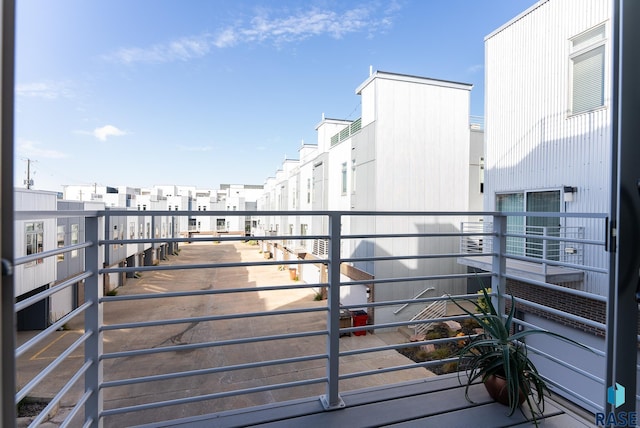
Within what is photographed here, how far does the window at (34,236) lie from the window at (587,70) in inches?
522

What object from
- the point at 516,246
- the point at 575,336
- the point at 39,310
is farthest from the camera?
the point at 39,310

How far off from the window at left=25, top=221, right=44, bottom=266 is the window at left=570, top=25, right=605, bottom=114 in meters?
13.3

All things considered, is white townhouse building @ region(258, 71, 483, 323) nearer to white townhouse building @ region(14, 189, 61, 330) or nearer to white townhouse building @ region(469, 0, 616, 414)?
white townhouse building @ region(469, 0, 616, 414)

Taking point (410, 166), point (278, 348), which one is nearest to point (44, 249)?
point (278, 348)

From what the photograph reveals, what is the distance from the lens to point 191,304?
14.3m

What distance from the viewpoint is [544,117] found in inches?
274

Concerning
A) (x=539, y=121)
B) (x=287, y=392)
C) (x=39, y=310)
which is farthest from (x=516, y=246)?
(x=39, y=310)

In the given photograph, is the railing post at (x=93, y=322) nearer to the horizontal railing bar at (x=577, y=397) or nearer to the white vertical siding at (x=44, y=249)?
the horizontal railing bar at (x=577, y=397)

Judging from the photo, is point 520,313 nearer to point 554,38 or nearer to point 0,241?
point 554,38

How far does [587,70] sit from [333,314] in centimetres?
702

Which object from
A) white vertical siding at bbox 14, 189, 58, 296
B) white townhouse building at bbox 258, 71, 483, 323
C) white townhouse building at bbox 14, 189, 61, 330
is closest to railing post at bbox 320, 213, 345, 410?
white townhouse building at bbox 258, 71, 483, 323

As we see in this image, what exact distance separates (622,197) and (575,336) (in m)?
6.44

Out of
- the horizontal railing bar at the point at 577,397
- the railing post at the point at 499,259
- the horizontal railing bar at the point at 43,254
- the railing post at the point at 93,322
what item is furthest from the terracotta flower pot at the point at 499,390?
the horizontal railing bar at the point at 43,254

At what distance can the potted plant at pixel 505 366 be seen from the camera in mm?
1859
